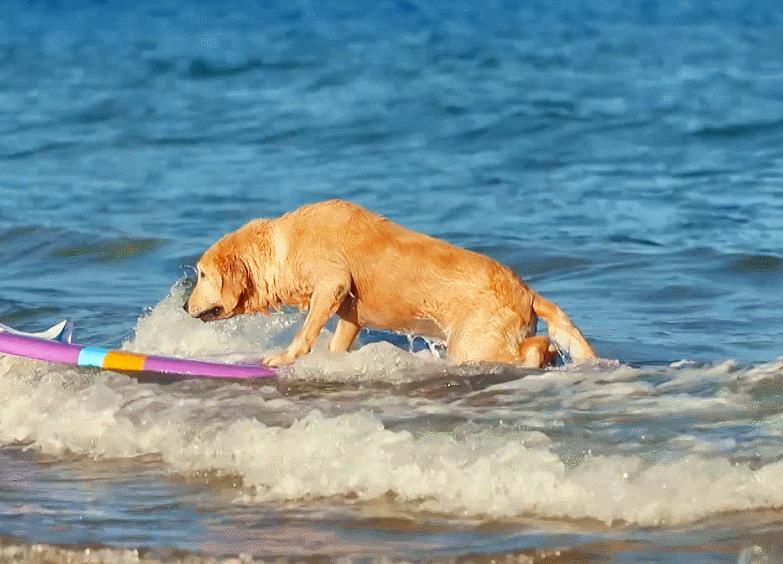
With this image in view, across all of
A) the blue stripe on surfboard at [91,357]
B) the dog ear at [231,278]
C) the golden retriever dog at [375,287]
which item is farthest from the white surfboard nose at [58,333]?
the dog ear at [231,278]

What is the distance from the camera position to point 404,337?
390 inches

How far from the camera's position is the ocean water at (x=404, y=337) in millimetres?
6344

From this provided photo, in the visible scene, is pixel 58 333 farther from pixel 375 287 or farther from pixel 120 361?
pixel 375 287

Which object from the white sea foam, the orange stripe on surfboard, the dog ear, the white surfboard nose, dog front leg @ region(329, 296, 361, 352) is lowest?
the white sea foam

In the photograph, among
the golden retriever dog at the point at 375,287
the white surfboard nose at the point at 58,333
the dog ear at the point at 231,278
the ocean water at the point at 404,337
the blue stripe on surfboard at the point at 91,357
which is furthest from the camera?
the white surfboard nose at the point at 58,333

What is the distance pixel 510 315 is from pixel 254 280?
140 centimetres

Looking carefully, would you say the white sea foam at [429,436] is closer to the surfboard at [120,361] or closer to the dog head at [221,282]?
the surfboard at [120,361]

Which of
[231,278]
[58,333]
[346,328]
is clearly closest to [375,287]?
[346,328]

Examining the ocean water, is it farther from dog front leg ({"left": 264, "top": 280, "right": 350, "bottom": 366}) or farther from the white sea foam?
dog front leg ({"left": 264, "top": 280, "right": 350, "bottom": 366})

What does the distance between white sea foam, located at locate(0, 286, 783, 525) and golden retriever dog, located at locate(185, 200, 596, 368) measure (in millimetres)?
198

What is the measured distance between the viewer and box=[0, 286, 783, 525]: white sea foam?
639cm

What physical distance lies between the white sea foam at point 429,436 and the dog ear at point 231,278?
1.63 feet

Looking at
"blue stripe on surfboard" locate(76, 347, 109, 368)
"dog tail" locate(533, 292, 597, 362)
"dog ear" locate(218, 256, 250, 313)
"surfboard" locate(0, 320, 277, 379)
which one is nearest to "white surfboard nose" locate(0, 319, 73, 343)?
"surfboard" locate(0, 320, 277, 379)

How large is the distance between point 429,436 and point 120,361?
7.10ft
